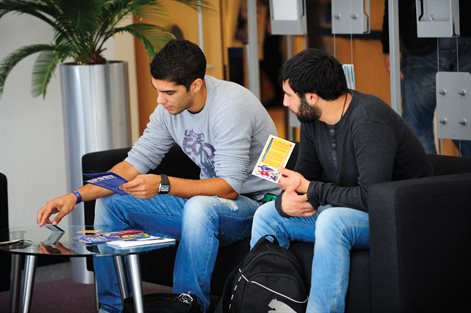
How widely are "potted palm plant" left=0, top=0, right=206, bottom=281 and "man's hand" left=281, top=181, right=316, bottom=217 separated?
1786mm

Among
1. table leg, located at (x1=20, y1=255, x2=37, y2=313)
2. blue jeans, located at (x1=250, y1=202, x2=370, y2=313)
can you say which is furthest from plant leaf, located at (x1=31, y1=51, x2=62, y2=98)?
blue jeans, located at (x1=250, y1=202, x2=370, y2=313)

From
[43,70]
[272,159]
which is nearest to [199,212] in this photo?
[272,159]

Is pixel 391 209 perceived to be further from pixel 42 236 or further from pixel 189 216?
pixel 42 236

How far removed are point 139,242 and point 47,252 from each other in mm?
336

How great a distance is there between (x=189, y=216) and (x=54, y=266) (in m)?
2.21

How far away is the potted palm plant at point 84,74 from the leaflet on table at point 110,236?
4.76 feet

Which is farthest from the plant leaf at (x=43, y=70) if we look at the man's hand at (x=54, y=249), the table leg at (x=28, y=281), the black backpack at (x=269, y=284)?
the black backpack at (x=269, y=284)

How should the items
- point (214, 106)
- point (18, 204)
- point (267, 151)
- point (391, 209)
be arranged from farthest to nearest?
point (18, 204)
point (214, 106)
point (267, 151)
point (391, 209)

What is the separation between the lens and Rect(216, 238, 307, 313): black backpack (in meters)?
3.47

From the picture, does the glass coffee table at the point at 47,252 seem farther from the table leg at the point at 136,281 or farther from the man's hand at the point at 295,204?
the man's hand at the point at 295,204

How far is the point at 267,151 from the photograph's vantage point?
12.3 feet

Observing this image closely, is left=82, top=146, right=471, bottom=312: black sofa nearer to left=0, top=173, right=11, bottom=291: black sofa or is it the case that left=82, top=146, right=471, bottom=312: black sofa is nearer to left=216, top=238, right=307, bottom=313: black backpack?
left=216, top=238, right=307, bottom=313: black backpack

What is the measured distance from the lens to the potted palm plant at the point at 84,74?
506cm

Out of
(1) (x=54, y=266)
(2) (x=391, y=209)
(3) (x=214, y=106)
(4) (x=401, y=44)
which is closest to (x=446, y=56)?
(4) (x=401, y=44)
